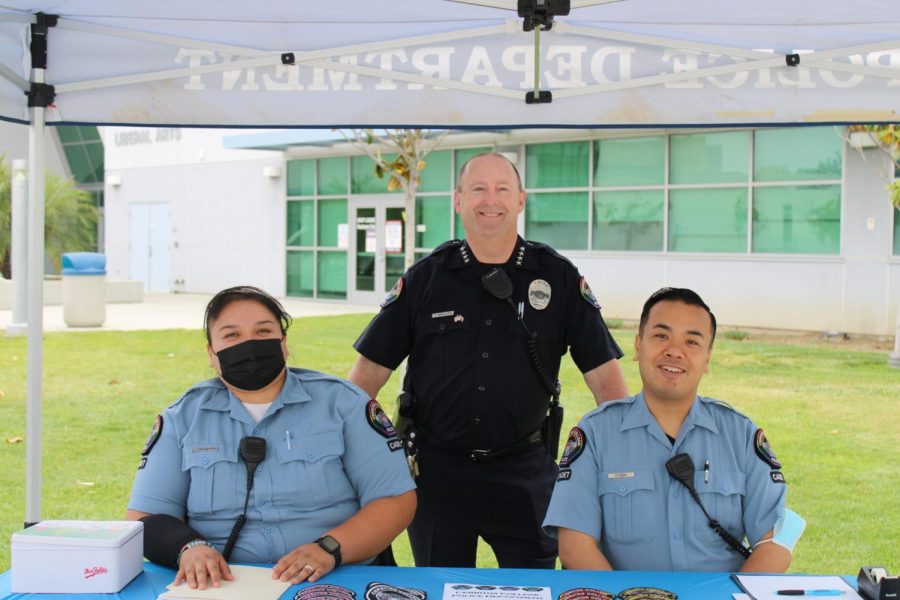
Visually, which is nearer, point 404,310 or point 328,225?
A: point 404,310

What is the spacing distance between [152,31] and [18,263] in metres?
11.1

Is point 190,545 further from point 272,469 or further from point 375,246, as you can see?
point 375,246

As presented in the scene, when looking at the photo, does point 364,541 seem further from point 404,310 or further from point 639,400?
point 404,310

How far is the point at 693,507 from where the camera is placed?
256cm

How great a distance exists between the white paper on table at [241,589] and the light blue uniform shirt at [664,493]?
2.64 feet

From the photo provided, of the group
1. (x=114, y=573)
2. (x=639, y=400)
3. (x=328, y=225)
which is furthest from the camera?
(x=328, y=225)

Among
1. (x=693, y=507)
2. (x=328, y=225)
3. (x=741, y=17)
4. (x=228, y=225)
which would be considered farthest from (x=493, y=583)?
(x=228, y=225)

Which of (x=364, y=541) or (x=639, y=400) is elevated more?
(x=639, y=400)

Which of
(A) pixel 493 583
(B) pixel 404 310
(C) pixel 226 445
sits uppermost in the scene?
(B) pixel 404 310

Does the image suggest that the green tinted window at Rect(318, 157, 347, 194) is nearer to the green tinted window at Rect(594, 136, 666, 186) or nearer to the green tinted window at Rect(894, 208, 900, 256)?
the green tinted window at Rect(594, 136, 666, 186)

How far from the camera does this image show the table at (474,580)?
7.28 ft

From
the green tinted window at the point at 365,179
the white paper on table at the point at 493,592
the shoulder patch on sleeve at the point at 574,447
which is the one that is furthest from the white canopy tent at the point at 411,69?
the green tinted window at the point at 365,179

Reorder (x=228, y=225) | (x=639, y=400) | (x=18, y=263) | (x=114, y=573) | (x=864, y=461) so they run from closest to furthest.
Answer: (x=114, y=573) → (x=639, y=400) → (x=864, y=461) → (x=18, y=263) → (x=228, y=225)

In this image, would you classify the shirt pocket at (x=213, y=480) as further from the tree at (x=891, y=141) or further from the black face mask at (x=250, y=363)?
the tree at (x=891, y=141)
